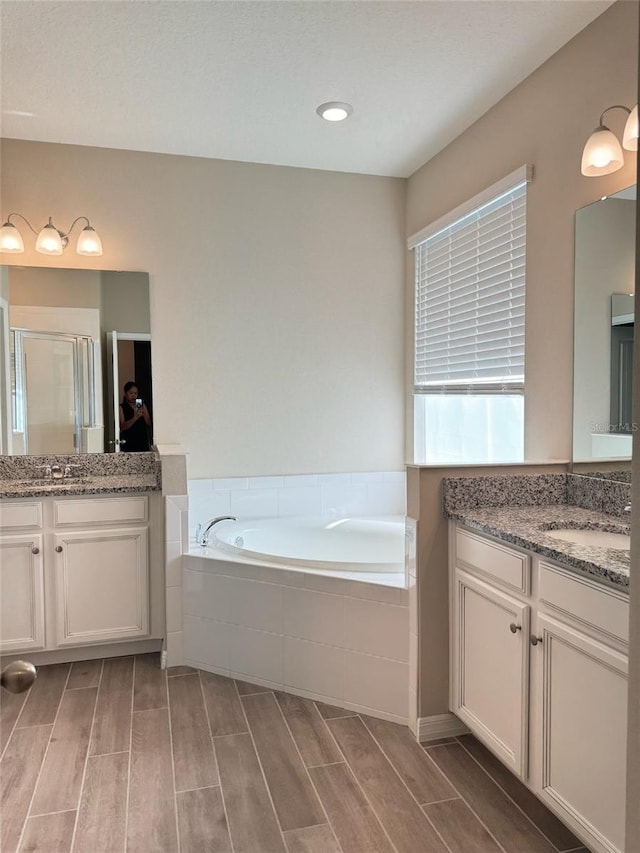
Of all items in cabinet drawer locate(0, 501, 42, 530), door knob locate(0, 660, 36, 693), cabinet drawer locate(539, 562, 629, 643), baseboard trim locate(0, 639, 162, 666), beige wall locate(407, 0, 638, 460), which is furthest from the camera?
baseboard trim locate(0, 639, 162, 666)

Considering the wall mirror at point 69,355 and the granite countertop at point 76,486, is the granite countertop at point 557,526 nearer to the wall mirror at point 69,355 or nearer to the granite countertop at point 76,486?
the granite countertop at point 76,486

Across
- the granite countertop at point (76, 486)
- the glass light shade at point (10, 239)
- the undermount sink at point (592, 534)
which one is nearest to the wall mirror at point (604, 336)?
the undermount sink at point (592, 534)

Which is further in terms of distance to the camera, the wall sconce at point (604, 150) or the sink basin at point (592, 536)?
the wall sconce at point (604, 150)

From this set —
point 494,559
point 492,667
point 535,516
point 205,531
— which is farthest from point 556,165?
point 205,531

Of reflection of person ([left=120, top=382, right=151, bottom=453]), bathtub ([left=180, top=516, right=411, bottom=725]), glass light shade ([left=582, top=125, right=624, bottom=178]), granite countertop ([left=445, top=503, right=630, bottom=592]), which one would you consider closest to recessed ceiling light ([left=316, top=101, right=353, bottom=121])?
glass light shade ([left=582, top=125, right=624, bottom=178])

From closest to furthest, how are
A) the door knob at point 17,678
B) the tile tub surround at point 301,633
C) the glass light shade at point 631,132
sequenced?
the door knob at point 17,678 → the glass light shade at point 631,132 → the tile tub surround at point 301,633

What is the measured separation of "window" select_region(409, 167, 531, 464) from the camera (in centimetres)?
285

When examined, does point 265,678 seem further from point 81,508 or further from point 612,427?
point 612,427

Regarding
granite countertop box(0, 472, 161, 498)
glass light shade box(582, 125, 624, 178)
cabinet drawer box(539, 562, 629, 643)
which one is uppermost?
glass light shade box(582, 125, 624, 178)

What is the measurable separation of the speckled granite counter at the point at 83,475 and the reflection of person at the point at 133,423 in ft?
0.16

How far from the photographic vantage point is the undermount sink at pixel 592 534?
198 centimetres

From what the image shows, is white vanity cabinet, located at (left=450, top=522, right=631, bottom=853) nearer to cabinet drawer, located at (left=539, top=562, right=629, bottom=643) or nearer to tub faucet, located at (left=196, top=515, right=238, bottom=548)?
cabinet drawer, located at (left=539, top=562, right=629, bottom=643)

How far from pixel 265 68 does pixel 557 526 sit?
2.15 meters

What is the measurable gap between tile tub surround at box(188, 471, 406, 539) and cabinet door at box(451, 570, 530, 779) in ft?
5.34
